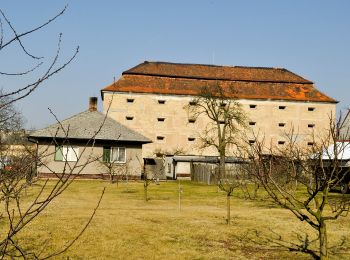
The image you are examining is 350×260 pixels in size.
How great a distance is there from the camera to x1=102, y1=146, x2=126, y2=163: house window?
3441 cm

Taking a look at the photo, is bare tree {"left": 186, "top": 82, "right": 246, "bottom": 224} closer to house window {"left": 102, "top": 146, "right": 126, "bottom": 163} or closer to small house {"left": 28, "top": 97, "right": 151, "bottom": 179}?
small house {"left": 28, "top": 97, "right": 151, "bottom": 179}

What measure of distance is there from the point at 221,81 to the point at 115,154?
22.6 meters

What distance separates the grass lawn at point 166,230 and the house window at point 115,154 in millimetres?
14843

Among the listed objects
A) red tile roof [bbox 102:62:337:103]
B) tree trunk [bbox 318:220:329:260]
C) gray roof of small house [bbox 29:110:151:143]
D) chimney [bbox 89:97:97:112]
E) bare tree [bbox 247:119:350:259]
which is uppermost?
red tile roof [bbox 102:62:337:103]

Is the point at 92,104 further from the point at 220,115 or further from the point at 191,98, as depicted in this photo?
the point at 191,98

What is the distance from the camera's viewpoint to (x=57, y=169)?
110 ft

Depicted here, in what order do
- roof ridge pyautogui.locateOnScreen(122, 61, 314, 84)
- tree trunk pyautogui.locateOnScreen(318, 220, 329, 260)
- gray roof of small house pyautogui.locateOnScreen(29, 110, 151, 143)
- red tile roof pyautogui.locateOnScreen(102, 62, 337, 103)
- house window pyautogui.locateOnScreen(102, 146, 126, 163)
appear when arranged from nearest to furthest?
tree trunk pyautogui.locateOnScreen(318, 220, 329, 260) < gray roof of small house pyautogui.locateOnScreen(29, 110, 151, 143) < house window pyautogui.locateOnScreen(102, 146, 126, 163) < red tile roof pyautogui.locateOnScreen(102, 62, 337, 103) < roof ridge pyautogui.locateOnScreen(122, 61, 314, 84)

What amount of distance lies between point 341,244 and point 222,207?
782cm

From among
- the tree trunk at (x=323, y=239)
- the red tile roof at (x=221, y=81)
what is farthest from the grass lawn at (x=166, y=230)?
the red tile roof at (x=221, y=81)

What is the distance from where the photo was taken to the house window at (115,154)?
3441cm

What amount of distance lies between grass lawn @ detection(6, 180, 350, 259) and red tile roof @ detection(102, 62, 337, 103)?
106 ft

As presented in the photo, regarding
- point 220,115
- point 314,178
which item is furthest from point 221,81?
point 314,178

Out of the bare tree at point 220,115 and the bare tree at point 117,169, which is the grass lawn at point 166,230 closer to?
the bare tree at point 117,169

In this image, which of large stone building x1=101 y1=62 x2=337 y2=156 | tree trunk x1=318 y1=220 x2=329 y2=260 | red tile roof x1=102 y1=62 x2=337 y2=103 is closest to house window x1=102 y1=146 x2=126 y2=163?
large stone building x1=101 y1=62 x2=337 y2=156
